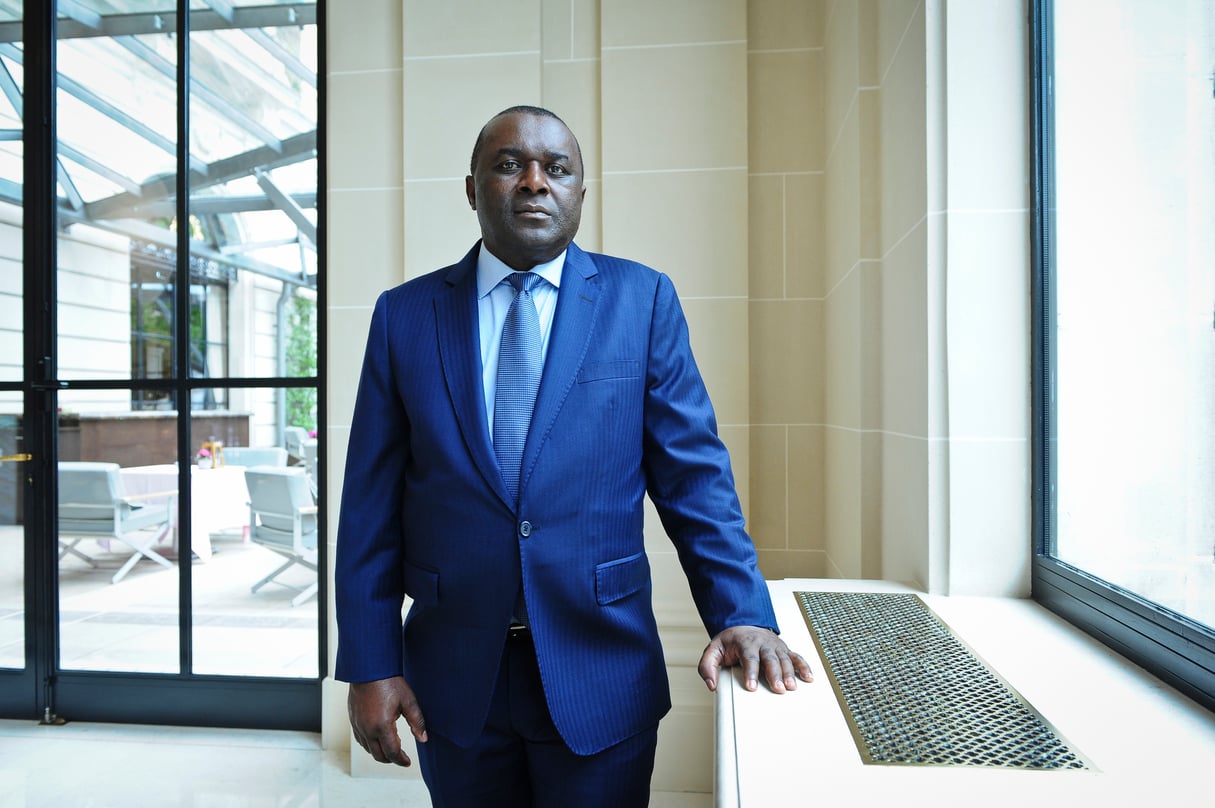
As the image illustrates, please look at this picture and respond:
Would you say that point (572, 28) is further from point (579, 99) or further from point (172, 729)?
point (172, 729)

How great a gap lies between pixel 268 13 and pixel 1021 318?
2.73 meters

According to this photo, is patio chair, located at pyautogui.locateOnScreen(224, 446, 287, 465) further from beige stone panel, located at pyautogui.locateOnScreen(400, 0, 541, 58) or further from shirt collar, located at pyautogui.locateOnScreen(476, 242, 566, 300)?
shirt collar, located at pyautogui.locateOnScreen(476, 242, 566, 300)

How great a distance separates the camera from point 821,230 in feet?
7.60

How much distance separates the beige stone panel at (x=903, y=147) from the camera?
58.2 inches

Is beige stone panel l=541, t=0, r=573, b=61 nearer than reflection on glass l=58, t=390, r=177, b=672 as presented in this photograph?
Yes

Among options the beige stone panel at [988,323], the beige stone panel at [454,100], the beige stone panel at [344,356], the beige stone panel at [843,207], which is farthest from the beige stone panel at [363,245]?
the beige stone panel at [988,323]

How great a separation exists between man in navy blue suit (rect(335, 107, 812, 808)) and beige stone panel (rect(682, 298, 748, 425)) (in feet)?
3.41

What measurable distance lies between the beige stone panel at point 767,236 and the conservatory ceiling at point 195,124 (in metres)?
1.56

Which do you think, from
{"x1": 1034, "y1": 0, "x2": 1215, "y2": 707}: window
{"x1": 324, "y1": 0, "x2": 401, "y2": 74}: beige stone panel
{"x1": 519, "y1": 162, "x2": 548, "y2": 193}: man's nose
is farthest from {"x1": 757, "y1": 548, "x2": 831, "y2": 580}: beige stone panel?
{"x1": 324, "y1": 0, "x2": 401, "y2": 74}: beige stone panel

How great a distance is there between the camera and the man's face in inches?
45.5

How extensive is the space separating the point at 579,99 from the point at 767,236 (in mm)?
730

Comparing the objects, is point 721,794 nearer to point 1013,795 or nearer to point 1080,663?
point 1013,795

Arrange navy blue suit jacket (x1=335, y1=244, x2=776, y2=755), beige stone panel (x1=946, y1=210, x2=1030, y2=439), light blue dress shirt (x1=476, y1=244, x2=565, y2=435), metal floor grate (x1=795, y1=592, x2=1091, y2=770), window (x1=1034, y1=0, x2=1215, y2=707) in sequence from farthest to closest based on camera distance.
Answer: beige stone panel (x1=946, y1=210, x2=1030, y2=439)
light blue dress shirt (x1=476, y1=244, x2=565, y2=435)
navy blue suit jacket (x1=335, y1=244, x2=776, y2=755)
window (x1=1034, y1=0, x2=1215, y2=707)
metal floor grate (x1=795, y1=592, x2=1091, y2=770)

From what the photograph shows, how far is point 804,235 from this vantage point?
2320 millimetres
